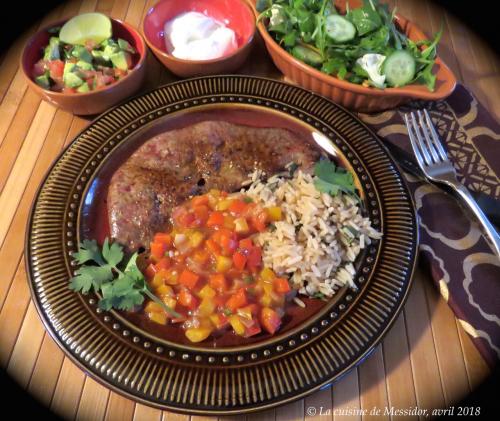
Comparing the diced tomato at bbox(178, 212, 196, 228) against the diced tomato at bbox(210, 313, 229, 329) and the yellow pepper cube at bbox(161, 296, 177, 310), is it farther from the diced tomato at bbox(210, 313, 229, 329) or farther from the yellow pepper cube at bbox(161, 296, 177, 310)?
the diced tomato at bbox(210, 313, 229, 329)

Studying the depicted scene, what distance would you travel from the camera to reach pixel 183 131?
3332 mm

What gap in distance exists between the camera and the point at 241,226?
289cm

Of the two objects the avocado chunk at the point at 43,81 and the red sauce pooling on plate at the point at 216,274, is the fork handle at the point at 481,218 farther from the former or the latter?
the avocado chunk at the point at 43,81

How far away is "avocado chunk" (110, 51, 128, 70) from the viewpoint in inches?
140

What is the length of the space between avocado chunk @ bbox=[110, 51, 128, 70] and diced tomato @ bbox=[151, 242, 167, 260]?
1.66 meters

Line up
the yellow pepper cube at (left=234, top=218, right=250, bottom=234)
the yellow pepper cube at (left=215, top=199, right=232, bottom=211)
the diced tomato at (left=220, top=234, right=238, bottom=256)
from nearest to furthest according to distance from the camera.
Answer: the diced tomato at (left=220, top=234, right=238, bottom=256) → the yellow pepper cube at (left=234, top=218, right=250, bottom=234) → the yellow pepper cube at (left=215, top=199, right=232, bottom=211)

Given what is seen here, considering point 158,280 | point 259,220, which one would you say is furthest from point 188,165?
point 158,280

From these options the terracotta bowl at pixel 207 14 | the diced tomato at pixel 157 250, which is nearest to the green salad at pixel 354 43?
the terracotta bowl at pixel 207 14

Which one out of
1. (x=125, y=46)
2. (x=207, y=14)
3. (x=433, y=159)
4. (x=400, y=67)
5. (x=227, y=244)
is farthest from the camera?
(x=207, y=14)

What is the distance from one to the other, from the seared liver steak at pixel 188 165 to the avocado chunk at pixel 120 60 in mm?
775

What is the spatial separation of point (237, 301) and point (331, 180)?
1106mm

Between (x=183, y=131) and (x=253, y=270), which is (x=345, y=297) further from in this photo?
(x=183, y=131)

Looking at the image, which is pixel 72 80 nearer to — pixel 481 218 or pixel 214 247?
pixel 214 247

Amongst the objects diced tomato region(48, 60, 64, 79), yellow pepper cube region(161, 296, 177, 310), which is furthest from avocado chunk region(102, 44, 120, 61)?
yellow pepper cube region(161, 296, 177, 310)
